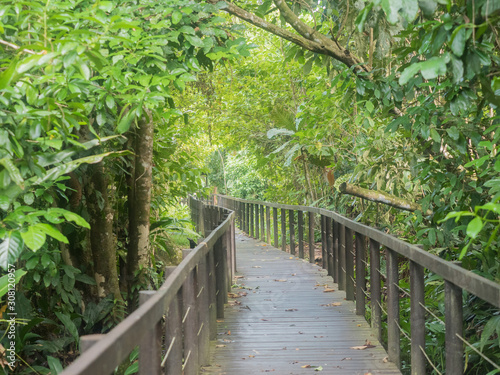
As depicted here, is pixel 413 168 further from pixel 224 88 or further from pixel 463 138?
pixel 224 88

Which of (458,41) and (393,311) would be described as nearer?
(458,41)

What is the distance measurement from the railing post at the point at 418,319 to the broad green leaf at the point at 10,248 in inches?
101

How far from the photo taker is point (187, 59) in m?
4.66

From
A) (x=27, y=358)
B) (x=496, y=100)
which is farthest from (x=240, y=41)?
(x=27, y=358)

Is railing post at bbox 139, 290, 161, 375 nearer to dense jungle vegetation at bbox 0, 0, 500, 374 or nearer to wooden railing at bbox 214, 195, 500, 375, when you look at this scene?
dense jungle vegetation at bbox 0, 0, 500, 374

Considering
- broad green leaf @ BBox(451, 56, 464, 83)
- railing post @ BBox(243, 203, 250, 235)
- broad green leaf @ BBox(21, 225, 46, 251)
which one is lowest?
railing post @ BBox(243, 203, 250, 235)

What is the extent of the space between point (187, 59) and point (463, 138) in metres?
2.30

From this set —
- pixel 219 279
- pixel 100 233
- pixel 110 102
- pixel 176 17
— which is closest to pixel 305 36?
pixel 176 17

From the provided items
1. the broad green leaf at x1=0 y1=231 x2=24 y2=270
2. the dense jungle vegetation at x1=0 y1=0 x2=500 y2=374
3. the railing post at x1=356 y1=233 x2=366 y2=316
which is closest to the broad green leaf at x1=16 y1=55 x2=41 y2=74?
the dense jungle vegetation at x1=0 y1=0 x2=500 y2=374

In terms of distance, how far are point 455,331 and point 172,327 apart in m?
1.61

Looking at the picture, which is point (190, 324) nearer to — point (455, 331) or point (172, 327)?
point (172, 327)

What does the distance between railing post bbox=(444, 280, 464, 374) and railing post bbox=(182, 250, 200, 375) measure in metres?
1.70

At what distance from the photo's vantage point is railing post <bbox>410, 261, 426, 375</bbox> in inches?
150

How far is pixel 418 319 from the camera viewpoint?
383 centimetres
